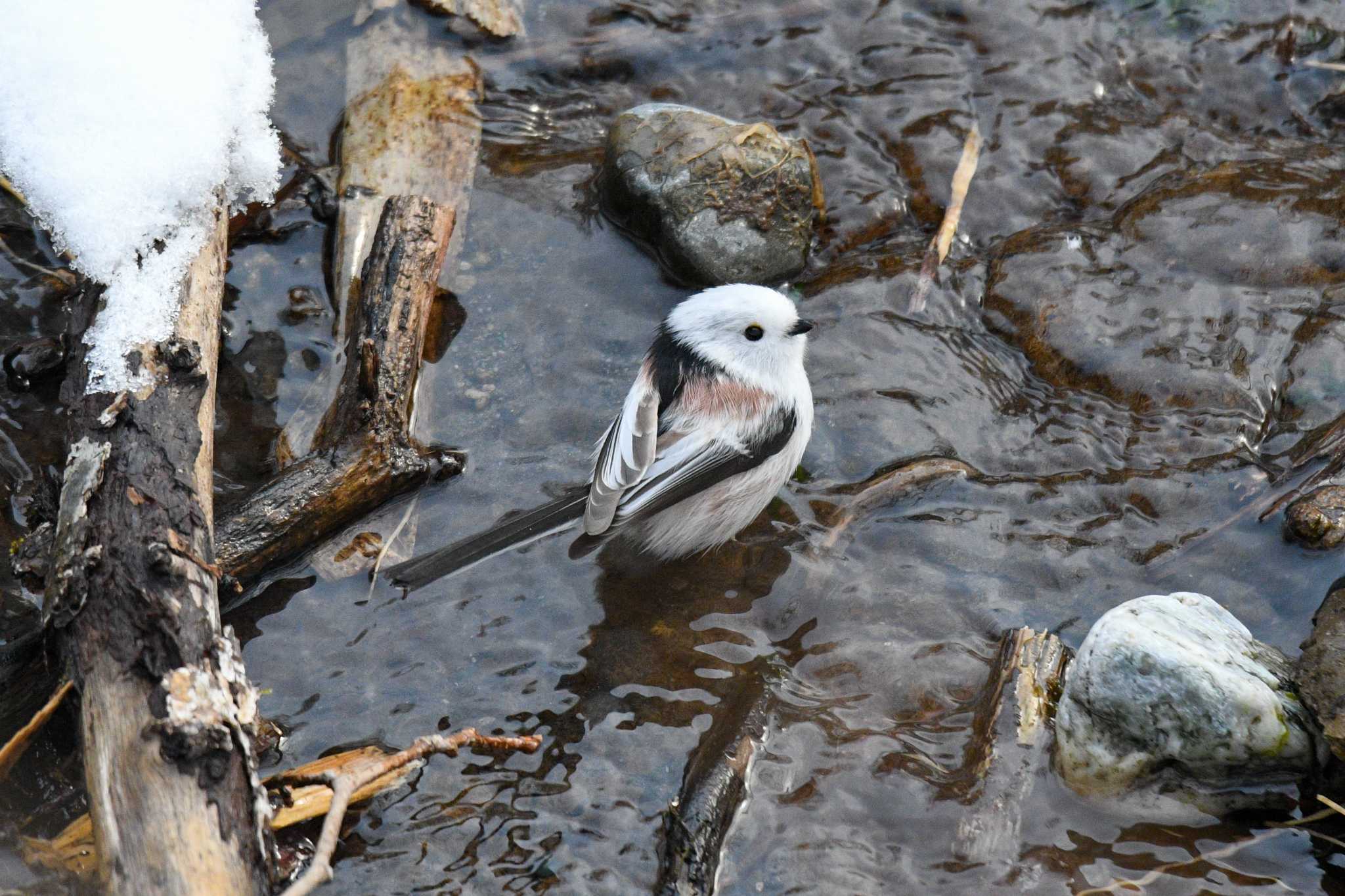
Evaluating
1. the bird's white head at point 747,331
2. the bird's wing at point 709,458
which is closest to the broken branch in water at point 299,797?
the bird's wing at point 709,458

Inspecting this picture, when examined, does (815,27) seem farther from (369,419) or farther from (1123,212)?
(369,419)

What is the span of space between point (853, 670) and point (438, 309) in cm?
244

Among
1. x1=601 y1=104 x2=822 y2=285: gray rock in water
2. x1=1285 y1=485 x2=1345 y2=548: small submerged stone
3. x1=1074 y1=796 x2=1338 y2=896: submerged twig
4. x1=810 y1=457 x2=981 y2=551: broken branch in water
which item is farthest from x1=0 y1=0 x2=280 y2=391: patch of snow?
x1=1285 y1=485 x2=1345 y2=548: small submerged stone

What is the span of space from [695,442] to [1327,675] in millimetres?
2222

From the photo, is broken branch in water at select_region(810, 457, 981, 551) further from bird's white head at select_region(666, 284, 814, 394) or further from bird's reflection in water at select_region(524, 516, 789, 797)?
bird's white head at select_region(666, 284, 814, 394)

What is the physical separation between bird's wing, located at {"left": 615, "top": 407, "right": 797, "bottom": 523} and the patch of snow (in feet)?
5.87

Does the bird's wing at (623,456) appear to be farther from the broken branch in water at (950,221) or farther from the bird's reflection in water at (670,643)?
the broken branch in water at (950,221)

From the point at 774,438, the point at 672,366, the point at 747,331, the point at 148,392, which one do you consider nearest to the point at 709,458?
the point at 774,438

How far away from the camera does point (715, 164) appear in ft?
16.2

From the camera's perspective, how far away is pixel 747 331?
4332mm

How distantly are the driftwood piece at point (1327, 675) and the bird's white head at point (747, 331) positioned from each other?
2.00 m

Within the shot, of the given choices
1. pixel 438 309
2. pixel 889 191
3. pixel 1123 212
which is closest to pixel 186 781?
pixel 438 309

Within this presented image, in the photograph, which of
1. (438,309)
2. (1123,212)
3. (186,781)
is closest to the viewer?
(186,781)

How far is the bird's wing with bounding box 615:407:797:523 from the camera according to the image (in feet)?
13.4
